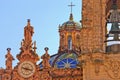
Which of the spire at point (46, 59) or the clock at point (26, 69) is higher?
the spire at point (46, 59)

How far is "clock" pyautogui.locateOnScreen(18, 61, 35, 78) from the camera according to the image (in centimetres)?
2247

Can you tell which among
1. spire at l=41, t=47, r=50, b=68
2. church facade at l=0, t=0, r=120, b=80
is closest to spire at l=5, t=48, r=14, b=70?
church facade at l=0, t=0, r=120, b=80

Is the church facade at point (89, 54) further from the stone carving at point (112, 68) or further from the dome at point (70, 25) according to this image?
the dome at point (70, 25)

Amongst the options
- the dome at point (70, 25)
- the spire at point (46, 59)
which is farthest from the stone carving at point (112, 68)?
the dome at point (70, 25)

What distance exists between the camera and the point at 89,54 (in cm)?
2114

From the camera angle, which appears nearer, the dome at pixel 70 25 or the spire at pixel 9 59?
the spire at pixel 9 59

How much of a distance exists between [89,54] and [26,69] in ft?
9.15

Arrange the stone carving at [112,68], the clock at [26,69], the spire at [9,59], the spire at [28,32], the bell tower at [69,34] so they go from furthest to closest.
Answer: the bell tower at [69,34], the spire at [28,32], the spire at [9,59], the clock at [26,69], the stone carving at [112,68]

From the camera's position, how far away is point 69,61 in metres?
29.5

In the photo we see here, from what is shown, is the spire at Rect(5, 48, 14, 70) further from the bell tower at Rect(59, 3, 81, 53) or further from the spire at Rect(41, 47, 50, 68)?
the bell tower at Rect(59, 3, 81, 53)

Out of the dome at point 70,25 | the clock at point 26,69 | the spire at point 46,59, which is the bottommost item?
the clock at point 26,69

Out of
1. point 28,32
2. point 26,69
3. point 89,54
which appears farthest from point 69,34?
point 89,54

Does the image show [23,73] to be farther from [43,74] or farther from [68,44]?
[68,44]

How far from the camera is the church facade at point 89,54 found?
21.1m
